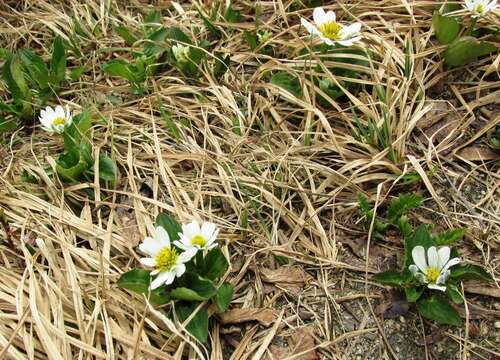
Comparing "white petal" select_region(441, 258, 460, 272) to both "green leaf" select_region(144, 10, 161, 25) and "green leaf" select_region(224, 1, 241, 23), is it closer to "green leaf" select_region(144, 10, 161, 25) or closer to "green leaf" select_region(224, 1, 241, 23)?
"green leaf" select_region(224, 1, 241, 23)

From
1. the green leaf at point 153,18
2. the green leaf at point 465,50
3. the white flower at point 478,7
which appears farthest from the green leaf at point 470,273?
the green leaf at point 153,18

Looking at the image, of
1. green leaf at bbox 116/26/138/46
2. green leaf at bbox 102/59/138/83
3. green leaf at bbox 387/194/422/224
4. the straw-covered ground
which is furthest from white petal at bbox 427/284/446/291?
green leaf at bbox 116/26/138/46

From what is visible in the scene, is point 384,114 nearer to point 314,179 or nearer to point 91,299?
point 314,179

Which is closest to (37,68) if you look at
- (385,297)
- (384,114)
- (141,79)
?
(141,79)

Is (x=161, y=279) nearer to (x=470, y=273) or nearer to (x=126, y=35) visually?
(x=470, y=273)

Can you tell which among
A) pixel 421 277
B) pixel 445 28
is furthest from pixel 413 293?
pixel 445 28

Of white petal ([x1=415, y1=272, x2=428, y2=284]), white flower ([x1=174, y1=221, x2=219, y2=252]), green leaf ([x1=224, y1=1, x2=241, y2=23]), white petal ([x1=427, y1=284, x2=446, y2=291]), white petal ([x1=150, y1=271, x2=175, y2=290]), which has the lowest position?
white petal ([x1=415, y1=272, x2=428, y2=284])

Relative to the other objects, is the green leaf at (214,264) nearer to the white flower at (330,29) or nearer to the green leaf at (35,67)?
the white flower at (330,29)

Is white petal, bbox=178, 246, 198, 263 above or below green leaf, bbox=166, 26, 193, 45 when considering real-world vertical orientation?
below
